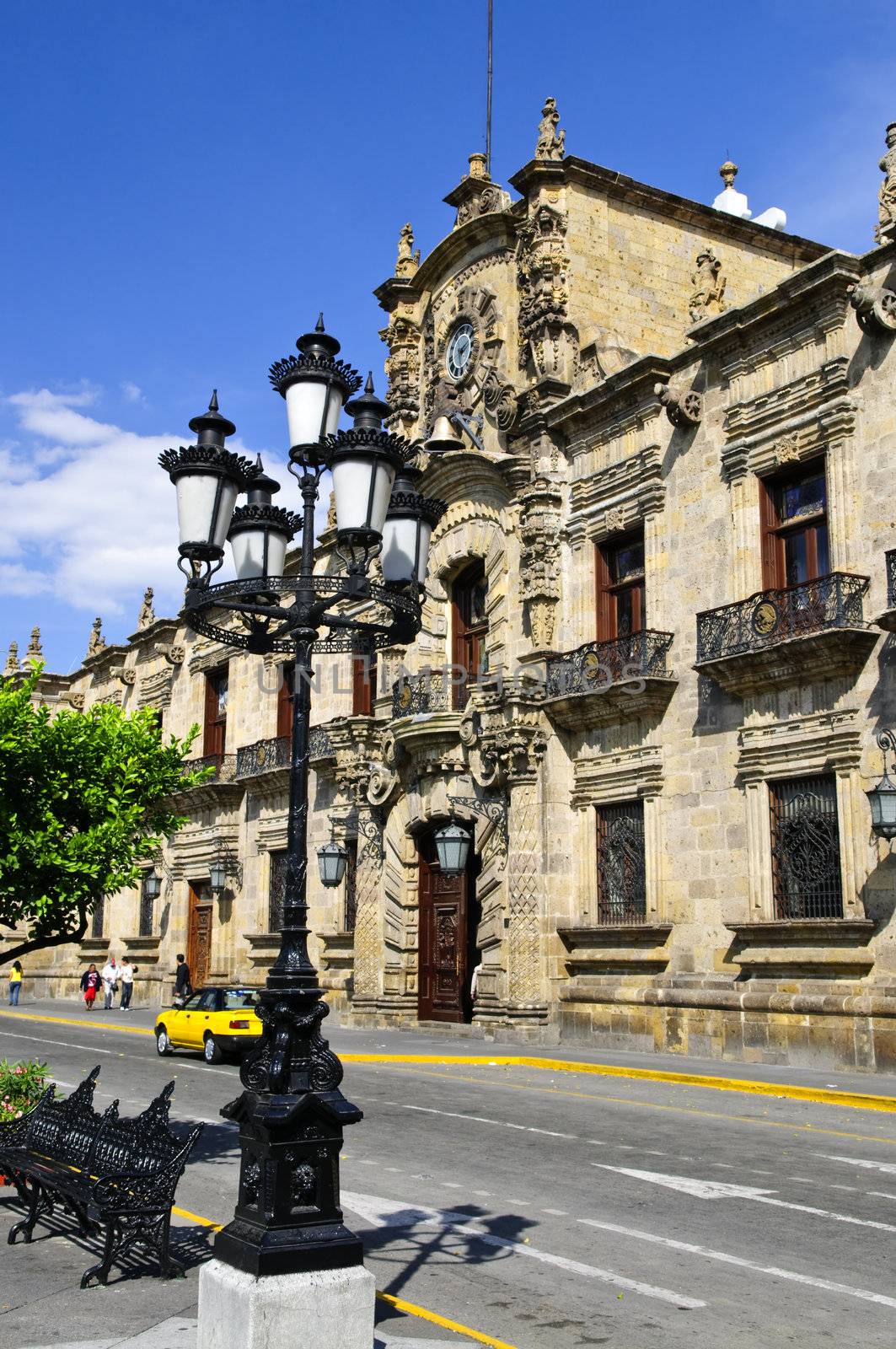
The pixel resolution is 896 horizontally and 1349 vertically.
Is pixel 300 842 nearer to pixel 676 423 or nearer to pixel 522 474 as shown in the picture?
pixel 676 423

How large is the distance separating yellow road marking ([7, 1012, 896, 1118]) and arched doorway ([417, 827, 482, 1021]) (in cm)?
460

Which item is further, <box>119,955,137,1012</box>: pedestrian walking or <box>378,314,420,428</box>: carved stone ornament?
<box>119,955,137,1012</box>: pedestrian walking

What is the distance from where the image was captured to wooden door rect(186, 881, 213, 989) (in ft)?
117

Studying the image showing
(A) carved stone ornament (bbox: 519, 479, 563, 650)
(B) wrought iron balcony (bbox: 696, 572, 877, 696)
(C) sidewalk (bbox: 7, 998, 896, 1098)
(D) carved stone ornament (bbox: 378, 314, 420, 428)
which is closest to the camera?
(C) sidewalk (bbox: 7, 998, 896, 1098)

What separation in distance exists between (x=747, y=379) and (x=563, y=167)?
24.3 ft

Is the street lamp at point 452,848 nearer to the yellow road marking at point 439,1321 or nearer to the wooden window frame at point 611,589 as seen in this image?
the wooden window frame at point 611,589

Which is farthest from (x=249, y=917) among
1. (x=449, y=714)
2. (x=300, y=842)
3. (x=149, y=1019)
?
(x=300, y=842)

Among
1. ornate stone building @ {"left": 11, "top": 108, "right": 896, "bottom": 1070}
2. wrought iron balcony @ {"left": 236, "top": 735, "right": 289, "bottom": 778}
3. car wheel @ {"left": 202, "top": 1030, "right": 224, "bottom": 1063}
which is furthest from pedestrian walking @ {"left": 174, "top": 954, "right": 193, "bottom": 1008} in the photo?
car wheel @ {"left": 202, "top": 1030, "right": 224, "bottom": 1063}

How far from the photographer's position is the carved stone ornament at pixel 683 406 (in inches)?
826

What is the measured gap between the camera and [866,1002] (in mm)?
16812

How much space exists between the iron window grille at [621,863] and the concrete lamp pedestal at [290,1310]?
1596 centimetres

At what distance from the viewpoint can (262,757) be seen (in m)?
33.3

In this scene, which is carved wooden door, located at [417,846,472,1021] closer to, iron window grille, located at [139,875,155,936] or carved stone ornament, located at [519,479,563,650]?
carved stone ornament, located at [519,479,563,650]

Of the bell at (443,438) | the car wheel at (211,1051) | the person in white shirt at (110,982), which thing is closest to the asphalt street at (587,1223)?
the car wheel at (211,1051)
